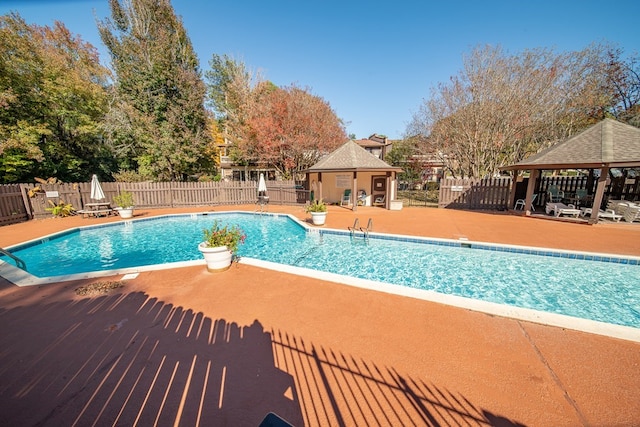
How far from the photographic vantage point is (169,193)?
16438 millimetres

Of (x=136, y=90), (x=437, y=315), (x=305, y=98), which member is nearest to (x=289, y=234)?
(x=437, y=315)

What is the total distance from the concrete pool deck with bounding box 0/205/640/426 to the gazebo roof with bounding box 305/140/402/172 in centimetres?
1019

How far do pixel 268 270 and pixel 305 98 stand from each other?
668 inches

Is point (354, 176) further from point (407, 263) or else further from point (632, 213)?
point (632, 213)

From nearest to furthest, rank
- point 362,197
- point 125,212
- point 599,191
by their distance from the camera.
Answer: point 599,191
point 125,212
point 362,197

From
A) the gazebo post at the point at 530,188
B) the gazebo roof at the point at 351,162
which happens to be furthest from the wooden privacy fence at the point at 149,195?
the gazebo post at the point at 530,188

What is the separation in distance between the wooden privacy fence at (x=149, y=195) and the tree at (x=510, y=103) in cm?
1152

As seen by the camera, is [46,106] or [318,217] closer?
[318,217]

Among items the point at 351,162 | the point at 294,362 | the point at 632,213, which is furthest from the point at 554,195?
the point at 294,362

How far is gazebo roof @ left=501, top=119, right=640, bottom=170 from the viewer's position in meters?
9.19

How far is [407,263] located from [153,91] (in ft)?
69.6

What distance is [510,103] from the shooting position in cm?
1432

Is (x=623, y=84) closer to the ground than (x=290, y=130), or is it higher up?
higher up

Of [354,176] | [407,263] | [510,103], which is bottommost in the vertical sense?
[407,263]
